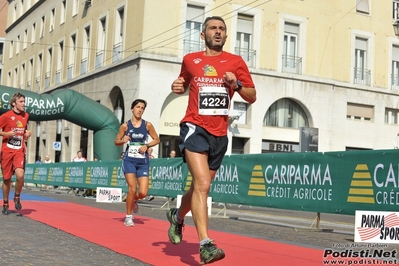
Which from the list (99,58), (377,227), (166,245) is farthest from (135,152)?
(99,58)

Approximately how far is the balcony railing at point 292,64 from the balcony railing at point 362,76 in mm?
3473

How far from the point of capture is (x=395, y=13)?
36.6m

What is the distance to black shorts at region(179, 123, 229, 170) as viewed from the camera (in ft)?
19.3

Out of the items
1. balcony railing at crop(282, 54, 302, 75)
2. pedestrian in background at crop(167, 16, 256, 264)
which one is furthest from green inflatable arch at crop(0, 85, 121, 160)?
pedestrian in background at crop(167, 16, 256, 264)

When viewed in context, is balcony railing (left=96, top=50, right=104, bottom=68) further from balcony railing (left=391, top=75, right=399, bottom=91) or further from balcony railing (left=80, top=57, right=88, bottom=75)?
balcony railing (left=391, top=75, right=399, bottom=91)

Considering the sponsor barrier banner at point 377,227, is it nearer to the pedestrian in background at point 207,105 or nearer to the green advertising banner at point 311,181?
the green advertising banner at point 311,181

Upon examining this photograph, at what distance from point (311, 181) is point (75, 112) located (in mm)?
14445

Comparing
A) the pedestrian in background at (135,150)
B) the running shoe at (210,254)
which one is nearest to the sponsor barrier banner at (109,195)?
the pedestrian in background at (135,150)

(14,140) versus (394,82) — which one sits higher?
(394,82)

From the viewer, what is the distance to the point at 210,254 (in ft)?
17.5

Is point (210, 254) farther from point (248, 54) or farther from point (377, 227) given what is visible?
point (248, 54)

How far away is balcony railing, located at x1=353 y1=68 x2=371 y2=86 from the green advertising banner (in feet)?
65.6

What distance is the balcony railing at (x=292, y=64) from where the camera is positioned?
3317 cm

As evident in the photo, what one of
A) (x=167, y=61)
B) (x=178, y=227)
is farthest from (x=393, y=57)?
(x=178, y=227)
